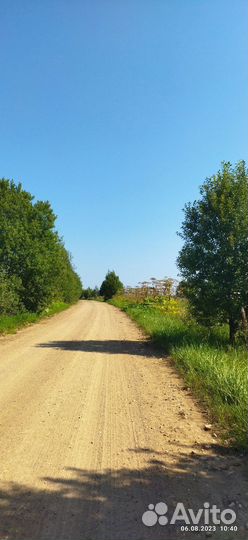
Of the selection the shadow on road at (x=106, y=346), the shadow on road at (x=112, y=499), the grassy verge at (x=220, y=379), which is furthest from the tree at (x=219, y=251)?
the shadow on road at (x=112, y=499)

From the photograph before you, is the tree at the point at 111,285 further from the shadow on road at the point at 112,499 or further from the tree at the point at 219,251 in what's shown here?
the shadow on road at the point at 112,499

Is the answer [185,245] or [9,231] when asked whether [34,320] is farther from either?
[185,245]

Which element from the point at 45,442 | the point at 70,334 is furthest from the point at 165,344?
the point at 45,442

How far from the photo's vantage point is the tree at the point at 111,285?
77106 mm

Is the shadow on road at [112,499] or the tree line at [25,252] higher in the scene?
the tree line at [25,252]

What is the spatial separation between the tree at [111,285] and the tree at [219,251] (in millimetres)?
62120

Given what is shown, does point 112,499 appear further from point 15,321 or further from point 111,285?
point 111,285

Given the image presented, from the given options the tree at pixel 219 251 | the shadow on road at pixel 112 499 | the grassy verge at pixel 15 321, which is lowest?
the shadow on road at pixel 112 499

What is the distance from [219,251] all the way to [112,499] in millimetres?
10035

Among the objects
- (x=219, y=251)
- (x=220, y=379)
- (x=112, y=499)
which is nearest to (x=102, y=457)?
(x=112, y=499)

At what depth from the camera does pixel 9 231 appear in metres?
21.9

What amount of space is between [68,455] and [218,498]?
182 centimetres

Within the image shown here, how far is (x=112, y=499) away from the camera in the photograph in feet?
13.2

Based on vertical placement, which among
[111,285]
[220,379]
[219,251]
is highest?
[111,285]
